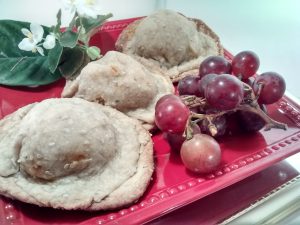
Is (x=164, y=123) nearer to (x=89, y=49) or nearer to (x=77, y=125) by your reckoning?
(x=77, y=125)

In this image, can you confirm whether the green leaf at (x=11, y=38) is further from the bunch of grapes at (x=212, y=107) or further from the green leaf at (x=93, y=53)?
the bunch of grapes at (x=212, y=107)

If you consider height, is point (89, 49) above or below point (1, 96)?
above

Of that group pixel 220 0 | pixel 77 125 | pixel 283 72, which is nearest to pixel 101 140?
pixel 77 125

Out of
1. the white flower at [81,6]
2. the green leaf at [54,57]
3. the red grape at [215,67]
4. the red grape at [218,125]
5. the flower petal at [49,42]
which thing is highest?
the white flower at [81,6]

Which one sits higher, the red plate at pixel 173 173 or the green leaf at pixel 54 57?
the green leaf at pixel 54 57

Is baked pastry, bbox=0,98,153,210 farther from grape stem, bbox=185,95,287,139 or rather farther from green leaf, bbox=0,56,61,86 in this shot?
green leaf, bbox=0,56,61,86

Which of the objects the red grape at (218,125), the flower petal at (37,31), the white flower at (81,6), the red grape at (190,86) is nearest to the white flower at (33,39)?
the flower petal at (37,31)

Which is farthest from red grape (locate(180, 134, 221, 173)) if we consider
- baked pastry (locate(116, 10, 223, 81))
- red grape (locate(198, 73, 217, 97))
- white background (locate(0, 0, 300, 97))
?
white background (locate(0, 0, 300, 97))
